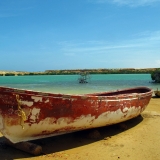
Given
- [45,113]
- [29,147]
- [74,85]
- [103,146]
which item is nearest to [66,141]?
[103,146]

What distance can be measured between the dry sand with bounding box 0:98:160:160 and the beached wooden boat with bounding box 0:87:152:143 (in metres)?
0.39

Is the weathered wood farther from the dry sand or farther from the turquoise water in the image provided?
the turquoise water

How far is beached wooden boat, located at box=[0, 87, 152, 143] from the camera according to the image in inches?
184

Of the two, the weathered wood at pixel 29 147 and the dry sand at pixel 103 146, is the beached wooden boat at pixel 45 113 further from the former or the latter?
the dry sand at pixel 103 146

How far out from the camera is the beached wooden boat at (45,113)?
468 centimetres

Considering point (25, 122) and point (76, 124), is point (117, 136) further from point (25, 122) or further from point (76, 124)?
point (25, 122)

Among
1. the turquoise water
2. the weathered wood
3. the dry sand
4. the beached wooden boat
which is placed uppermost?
the beached wooden boat

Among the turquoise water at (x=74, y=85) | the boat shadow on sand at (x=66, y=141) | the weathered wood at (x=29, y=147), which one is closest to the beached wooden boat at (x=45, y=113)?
the weathered wood at (x=29, y=147)

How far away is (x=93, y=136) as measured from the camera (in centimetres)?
593

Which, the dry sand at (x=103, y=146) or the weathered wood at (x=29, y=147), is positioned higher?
the weathered wood at (x=29, y=147)

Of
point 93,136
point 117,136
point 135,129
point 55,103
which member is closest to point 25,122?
point 55,103

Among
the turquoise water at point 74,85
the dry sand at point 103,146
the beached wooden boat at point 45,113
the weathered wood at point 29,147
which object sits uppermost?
the beached wooden boat at point 45,113

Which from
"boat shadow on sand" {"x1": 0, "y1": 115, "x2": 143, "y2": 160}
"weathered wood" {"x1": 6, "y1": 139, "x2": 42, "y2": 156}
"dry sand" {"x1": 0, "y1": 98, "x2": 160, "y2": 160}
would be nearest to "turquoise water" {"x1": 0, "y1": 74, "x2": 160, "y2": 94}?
"boat shadow on sand" {"x1": 0, "y1": 115, "x2": 143, "y2": 160}

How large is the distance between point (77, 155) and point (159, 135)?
100 inches
